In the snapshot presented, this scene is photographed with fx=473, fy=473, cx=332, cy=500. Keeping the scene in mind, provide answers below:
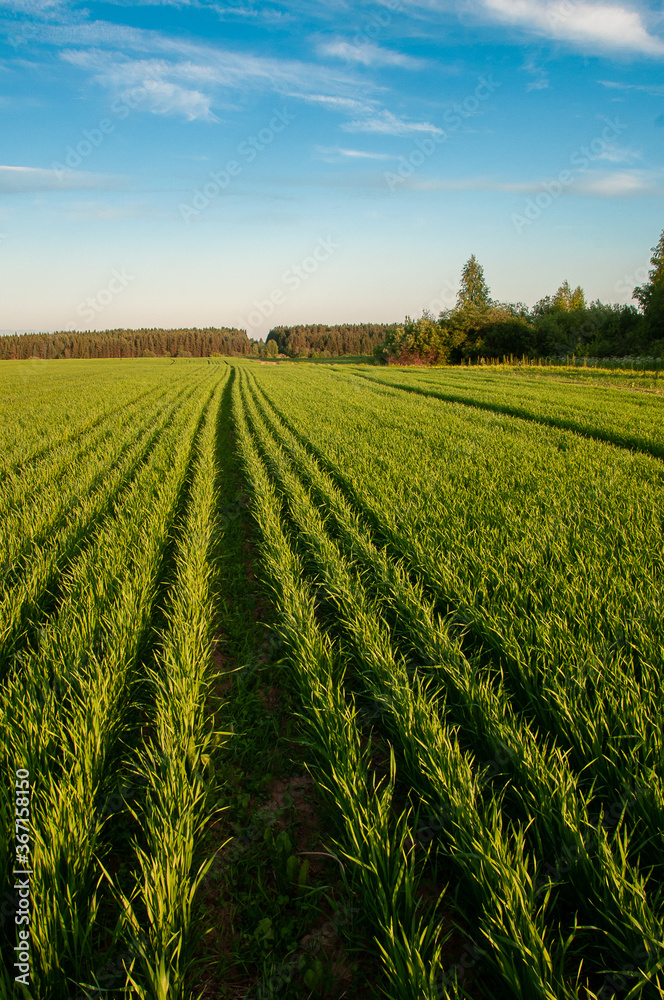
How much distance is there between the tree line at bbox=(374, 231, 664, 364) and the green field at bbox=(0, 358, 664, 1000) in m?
42.9

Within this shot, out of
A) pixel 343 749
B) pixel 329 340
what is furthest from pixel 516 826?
pixel 329 340

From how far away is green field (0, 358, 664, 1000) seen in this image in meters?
1.64

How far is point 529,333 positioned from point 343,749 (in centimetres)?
4982

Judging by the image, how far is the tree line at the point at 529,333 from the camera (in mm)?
41406

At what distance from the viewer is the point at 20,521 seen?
558 centimetres

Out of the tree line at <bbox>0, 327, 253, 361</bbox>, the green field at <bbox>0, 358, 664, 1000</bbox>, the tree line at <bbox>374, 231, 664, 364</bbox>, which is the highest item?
the tree line at <bbox>0, 327, 253, 361</bbox>

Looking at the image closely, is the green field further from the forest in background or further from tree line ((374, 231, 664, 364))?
tree line ((374, 231, 664, 364))

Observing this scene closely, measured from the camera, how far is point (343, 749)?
230cm

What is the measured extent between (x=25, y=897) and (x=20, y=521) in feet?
15.7

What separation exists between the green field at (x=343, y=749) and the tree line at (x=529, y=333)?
42893mm

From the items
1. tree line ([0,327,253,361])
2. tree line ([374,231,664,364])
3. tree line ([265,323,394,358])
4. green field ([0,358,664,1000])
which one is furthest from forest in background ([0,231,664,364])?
tree line ([0,327,253,361])

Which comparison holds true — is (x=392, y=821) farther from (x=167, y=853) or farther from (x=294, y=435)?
(x=294, y=435)

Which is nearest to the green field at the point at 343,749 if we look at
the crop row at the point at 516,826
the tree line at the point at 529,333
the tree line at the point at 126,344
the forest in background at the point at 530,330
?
the crop row at the point at 516,826

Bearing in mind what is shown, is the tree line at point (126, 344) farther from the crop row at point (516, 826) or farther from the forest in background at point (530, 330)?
the crop row at point (516, 826)
